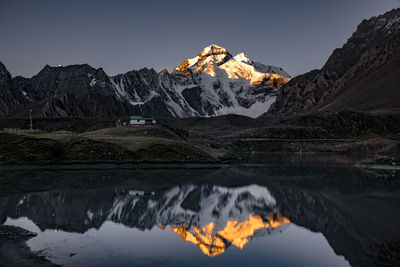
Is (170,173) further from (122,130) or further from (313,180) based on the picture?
Result: (122,130)

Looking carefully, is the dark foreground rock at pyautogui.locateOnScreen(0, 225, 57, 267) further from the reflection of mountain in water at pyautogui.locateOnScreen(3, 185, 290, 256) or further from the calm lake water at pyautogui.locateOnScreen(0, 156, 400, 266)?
the reflection of mountain in water at pyautogui.locateOnScreen(3, 185, 290, 256)

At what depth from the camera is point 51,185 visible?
61.6 m

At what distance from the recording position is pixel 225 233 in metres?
34.0

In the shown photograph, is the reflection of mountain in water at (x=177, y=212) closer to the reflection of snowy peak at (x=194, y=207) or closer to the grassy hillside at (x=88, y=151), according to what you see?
the reflection of snowy peak at (x=194, y=207)

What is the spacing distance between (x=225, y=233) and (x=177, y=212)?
1049cm

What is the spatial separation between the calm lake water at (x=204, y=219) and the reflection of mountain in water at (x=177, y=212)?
0.12 meters

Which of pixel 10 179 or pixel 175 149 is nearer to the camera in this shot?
pixel 10 179

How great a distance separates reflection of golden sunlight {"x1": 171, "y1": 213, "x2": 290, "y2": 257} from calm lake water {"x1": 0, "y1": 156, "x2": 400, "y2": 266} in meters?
0.09

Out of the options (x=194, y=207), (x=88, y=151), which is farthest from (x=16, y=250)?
(x=88, y=151)

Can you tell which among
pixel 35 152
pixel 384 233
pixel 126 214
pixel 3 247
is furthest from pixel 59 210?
pixel 35 152

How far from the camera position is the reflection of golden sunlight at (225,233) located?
29884 millimetres

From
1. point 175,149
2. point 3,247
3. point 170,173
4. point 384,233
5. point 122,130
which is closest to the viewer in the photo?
point 3,247

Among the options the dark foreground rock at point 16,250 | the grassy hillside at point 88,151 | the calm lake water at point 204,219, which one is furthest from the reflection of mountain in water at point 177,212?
the grassy hillside at point 88,151

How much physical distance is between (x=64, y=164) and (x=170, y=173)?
26976 millimetres
